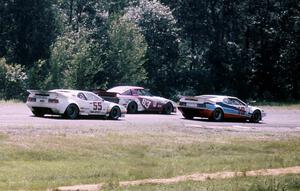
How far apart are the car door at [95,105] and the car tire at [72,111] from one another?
71 cm

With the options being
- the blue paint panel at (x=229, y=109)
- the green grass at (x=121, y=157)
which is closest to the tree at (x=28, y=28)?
the blue paint panel at (x=229, y=109)

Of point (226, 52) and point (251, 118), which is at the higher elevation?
point (226, 52)

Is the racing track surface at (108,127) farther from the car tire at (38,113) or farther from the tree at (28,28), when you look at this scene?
the tree at (28,28)

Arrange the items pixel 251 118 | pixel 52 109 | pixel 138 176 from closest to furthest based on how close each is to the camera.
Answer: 1. pixel 138 176
2. pixel 52 109
3. pixel 251 118

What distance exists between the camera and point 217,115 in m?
28.9

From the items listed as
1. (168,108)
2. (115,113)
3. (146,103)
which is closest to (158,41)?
(168,108)

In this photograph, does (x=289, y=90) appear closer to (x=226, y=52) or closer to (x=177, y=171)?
(x=226, y=52)

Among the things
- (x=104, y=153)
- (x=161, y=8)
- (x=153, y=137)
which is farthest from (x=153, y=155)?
(x=161, y=8)

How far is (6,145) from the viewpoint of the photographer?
16.1m

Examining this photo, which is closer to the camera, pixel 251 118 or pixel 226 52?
pixel 251 118

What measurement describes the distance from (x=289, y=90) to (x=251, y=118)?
26.5m

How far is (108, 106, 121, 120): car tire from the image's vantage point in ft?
87.0

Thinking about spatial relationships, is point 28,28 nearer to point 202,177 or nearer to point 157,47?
point 157,47

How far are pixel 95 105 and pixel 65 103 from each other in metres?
1.65
